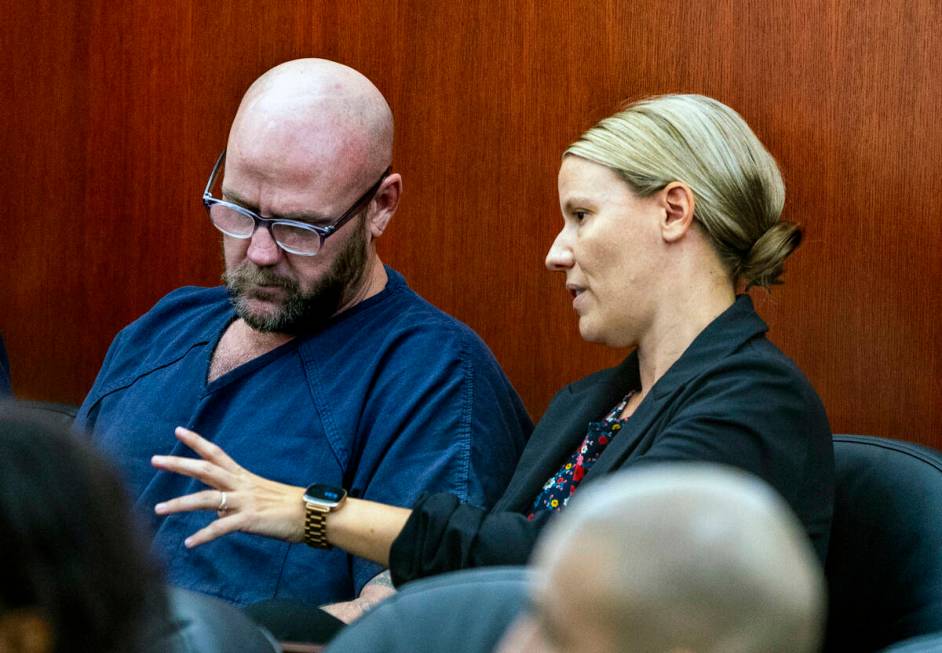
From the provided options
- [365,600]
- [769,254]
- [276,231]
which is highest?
[769,254]

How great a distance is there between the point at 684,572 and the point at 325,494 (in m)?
1.30

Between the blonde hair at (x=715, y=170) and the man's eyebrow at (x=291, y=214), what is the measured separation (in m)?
0.54

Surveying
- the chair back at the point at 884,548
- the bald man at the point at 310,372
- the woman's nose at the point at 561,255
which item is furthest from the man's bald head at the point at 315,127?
the chair back at the point at 884,548

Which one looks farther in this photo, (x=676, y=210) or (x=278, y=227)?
(x=278, y=227)

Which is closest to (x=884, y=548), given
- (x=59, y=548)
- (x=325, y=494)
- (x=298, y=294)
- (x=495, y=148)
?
(x=325, y=494)

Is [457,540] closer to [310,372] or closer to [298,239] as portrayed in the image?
[310,372]

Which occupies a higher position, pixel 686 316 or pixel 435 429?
pixel 686 316

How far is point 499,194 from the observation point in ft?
9.86

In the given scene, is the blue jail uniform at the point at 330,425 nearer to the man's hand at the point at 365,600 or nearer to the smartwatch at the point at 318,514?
the man's hand at the point at 365,600

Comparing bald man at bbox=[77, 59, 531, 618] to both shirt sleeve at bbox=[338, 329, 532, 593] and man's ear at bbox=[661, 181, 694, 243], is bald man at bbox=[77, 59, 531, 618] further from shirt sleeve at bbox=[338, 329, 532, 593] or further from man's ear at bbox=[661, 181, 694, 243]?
man's ear at bbox=[661, 181, 694, 243]

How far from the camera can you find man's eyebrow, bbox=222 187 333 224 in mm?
2395

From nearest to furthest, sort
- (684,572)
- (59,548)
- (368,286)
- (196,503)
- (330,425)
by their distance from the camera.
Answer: (684,572) → (59,548) → (196,503) → (330,425) → (368,286)

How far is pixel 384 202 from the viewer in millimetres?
2535

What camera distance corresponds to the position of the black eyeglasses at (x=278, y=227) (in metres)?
2.40
